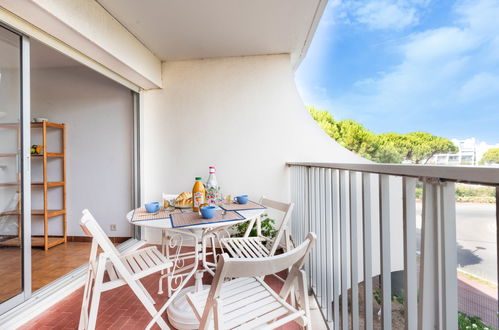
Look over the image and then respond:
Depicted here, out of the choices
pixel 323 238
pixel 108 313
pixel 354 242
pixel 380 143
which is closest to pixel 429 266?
pixel 354 242

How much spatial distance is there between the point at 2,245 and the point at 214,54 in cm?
286

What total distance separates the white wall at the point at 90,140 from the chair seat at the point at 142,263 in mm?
1934

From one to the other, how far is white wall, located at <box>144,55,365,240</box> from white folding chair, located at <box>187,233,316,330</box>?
2.04 meters

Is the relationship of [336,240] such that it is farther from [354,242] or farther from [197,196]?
[197,196]

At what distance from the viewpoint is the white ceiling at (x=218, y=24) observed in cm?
227

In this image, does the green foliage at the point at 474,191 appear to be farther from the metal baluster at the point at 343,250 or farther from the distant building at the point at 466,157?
the metal baluster at the point at 343,250

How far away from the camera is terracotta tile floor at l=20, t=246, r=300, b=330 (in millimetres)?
1734

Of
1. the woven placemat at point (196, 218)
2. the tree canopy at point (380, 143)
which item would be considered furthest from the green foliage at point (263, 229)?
the tree canopy at point (380, 143)

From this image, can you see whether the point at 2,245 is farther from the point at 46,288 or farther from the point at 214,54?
the point at 214,54

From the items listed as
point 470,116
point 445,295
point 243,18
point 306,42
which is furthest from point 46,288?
point 470,116

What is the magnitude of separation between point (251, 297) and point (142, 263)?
33.1 inches

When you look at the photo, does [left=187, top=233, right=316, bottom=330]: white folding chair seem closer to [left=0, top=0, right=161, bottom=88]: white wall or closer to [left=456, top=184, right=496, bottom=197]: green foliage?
[left=456, top=184, right=496, bottom=197]: green foliage

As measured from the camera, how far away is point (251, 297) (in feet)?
4.11

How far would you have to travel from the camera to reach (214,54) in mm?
3254
